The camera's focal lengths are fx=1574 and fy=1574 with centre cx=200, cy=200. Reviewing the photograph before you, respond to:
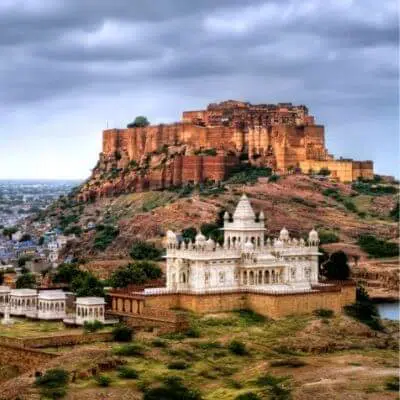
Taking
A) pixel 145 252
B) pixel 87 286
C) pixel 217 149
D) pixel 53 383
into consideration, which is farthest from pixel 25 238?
pixel 53 383

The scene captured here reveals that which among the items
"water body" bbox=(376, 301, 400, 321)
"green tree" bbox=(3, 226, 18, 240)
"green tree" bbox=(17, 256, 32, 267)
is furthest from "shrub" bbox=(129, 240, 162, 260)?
"green tree" bbox=(3, 226, 18, 240)

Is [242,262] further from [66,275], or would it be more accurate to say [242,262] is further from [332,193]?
[332,193]

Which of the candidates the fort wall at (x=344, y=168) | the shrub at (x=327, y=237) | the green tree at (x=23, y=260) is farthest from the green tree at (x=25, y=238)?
the shrub at (x=327, y=237)

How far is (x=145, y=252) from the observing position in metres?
106

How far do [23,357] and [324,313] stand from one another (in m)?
16.3

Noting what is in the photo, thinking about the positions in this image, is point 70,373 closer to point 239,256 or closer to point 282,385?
point 282,385

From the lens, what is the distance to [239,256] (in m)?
71.9

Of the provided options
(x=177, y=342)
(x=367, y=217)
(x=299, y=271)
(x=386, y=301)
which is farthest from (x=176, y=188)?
→ (x=177, y=342)

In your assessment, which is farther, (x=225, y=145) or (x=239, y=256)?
(x=225, y=145)

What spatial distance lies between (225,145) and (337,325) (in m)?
68.0

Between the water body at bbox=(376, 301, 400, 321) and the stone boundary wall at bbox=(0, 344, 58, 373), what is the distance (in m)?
28.3

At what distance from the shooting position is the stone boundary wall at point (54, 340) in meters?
61.9

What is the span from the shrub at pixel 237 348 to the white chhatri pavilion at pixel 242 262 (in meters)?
6.83

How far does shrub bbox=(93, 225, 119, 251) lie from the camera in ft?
389
